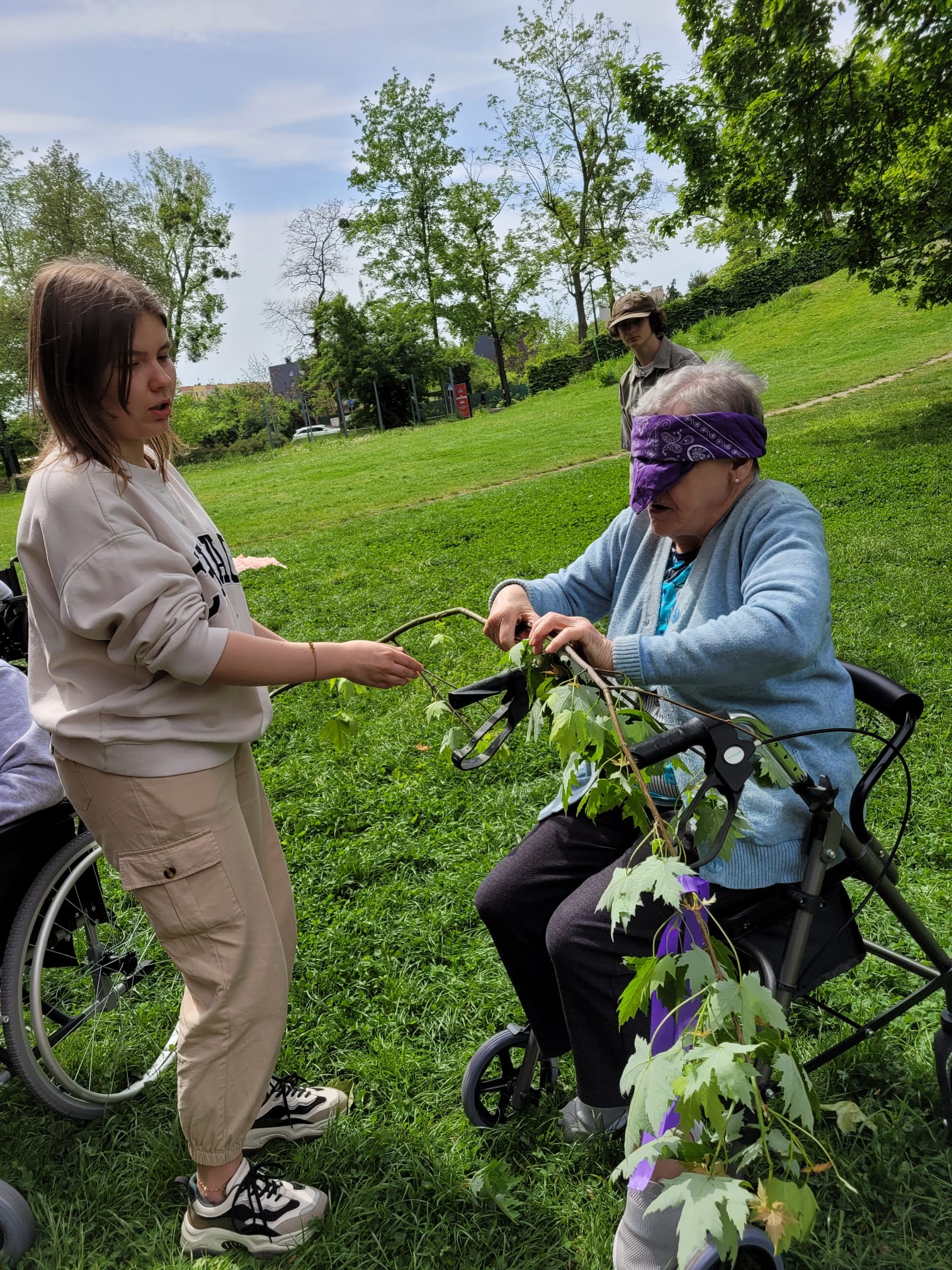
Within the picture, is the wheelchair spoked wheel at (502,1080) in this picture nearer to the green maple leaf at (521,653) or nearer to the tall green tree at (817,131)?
the green maple leaf at (521,653)

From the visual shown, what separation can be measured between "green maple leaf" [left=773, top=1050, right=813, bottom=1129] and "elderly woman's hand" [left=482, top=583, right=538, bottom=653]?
117cm

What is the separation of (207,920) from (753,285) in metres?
31.8

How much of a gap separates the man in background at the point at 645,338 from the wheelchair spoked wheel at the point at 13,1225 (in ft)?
16.4

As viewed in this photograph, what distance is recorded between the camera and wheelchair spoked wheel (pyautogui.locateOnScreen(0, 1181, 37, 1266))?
85.4 inches

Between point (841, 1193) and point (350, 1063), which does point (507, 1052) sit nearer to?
point (350, 1063)

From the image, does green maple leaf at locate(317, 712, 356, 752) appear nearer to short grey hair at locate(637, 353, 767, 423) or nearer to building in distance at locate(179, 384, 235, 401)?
short grey hair at locate(637, 353, 767, 423)

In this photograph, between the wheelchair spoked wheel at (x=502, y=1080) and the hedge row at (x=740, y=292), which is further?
the hedge row at (x=740, y=292)

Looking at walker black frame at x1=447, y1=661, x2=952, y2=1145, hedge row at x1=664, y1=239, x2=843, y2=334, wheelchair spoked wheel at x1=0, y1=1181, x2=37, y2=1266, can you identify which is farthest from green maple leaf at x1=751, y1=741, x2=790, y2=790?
hedge row at x1=664, y1=239, x2=843, y2=334

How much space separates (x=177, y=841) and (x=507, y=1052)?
114 centimetres

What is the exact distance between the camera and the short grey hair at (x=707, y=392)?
199 cm

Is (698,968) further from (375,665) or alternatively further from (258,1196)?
(258,1196)

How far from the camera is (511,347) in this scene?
39469mm

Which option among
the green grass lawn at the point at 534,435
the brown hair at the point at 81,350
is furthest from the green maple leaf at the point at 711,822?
the green grass lawn at the point at 534,435

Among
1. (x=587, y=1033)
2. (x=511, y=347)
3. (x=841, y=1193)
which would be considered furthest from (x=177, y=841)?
(x=511, y=347)
